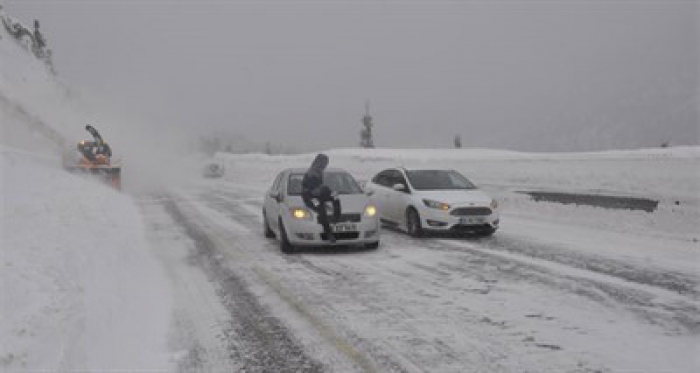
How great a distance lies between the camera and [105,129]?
50.6 meters

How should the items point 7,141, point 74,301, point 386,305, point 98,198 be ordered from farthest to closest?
point 7,141
point 98,198
point 386,305
point 74,301

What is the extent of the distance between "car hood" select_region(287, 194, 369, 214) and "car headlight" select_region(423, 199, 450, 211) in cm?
158

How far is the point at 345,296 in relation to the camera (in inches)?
258

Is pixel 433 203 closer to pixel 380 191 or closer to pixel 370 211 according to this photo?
pixel 370 211

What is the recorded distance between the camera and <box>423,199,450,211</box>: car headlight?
11.1m

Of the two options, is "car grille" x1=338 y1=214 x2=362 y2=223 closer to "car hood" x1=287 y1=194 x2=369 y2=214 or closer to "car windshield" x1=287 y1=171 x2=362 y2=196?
"car hood" x1=287 y1=194 x2=369 y2=214

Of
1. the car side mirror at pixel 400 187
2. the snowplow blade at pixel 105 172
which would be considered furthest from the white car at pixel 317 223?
the snowplow blade at pixel 105 172

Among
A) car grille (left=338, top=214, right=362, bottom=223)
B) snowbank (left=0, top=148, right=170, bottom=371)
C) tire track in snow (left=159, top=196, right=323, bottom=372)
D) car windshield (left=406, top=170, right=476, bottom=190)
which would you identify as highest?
car windshield (left=406, top=170, right=476, bottom=190)

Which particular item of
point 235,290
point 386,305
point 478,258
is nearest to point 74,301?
point 235,290

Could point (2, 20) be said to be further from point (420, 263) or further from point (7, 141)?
point (420, 263)

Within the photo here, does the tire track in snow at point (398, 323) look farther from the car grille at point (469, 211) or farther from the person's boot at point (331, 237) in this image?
the car grille at point (469, 211)

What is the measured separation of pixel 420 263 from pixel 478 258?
1.04 metres

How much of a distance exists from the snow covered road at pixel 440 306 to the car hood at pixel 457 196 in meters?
0.83

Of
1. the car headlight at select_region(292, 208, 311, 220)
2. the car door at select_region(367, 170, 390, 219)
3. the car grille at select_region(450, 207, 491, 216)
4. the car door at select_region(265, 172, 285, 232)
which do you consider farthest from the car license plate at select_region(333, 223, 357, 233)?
the car door at select_region(367, 170, 390, 219)
